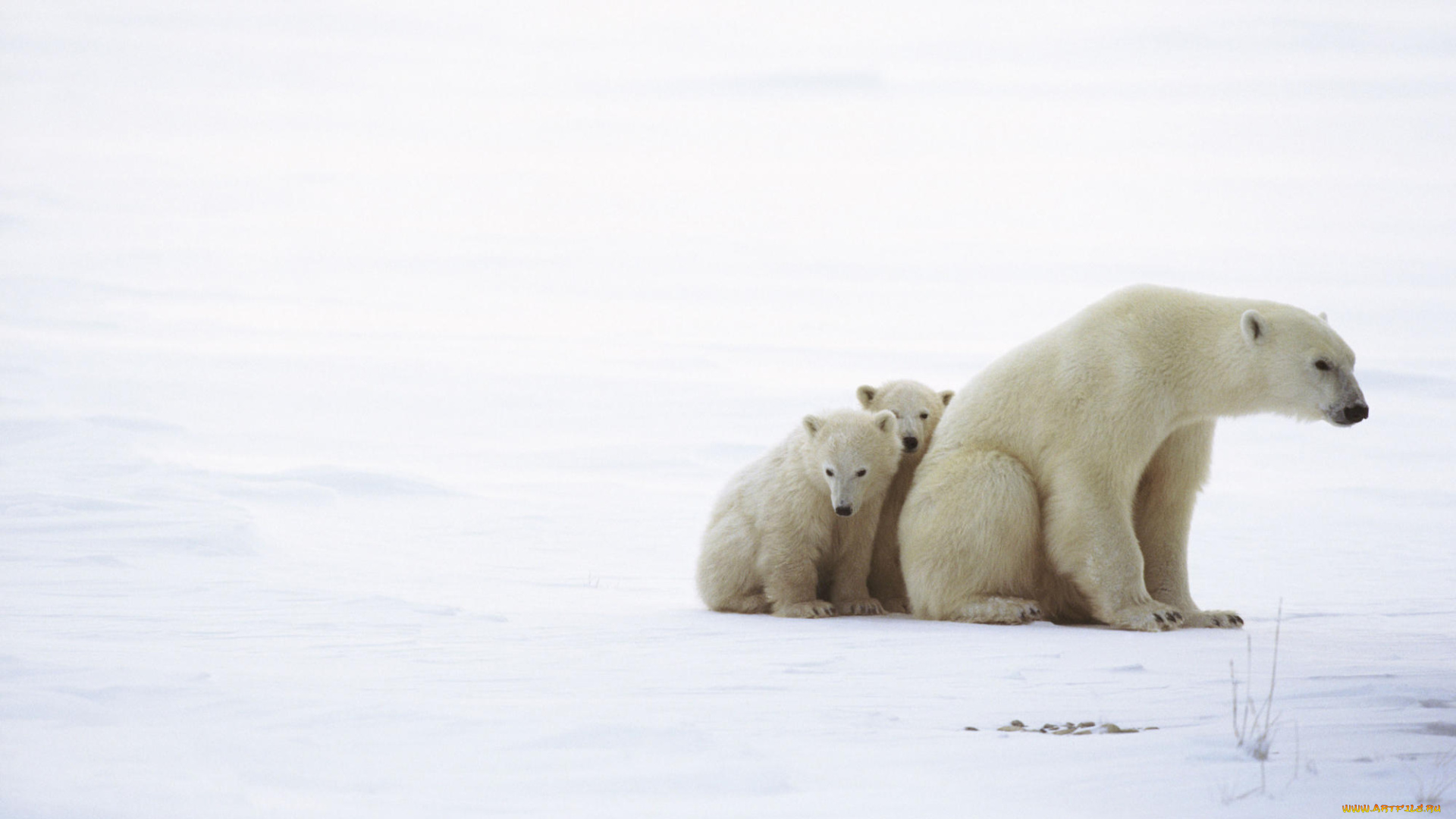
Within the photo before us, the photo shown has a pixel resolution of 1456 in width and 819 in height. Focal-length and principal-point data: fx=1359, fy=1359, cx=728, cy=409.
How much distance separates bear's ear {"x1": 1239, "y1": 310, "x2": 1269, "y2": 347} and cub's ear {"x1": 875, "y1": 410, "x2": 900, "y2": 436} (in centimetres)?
177

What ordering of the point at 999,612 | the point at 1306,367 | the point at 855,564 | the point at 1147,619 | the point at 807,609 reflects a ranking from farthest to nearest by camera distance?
the point at 855,564 < the point at 807,609 < the point at 999,612 < the point at 1147,619 < the point at 1306,367

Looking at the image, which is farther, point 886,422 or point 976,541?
point 886,422

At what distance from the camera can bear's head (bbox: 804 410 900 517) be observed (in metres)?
6.72

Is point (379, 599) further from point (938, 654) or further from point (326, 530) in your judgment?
point (326, 530)

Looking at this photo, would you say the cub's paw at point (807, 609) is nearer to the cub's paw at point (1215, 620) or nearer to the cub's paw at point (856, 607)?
the cub's paw at point (856, 607)

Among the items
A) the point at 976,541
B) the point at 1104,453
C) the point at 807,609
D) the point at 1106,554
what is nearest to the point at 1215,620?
the point at 1106,554

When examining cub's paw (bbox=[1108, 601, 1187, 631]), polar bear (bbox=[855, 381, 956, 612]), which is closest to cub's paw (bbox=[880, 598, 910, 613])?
polar bear (bbox=[855, 381, 956, 612])

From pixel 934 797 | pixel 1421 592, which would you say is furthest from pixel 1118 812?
pixel 1421 592

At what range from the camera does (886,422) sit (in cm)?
709

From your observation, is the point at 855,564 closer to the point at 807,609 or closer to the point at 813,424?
the point at 807,609

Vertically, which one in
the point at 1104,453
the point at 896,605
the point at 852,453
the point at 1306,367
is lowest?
the point at 896,605

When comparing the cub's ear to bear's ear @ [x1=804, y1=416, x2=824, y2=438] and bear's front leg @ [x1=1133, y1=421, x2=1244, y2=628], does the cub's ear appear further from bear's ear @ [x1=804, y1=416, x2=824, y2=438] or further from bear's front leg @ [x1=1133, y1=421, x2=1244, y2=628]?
bear's front leg @ [x1=1133, y1=421, x2=1244, y2=628]

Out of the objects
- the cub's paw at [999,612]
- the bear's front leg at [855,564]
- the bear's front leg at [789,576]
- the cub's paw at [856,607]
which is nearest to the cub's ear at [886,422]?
the bear's front leg at [855,564]

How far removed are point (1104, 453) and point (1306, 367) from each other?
993mm
